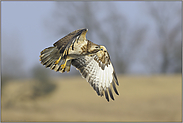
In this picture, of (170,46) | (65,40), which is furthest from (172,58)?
(65,40)

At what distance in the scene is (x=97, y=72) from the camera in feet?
11.4

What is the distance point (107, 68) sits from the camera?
347cm

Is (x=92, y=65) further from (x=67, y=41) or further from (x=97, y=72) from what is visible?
(x=67, y=41)

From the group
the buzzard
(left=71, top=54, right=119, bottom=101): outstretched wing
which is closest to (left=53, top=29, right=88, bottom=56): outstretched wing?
the buzzard

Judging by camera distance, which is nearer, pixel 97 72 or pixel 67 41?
pixel 67 41

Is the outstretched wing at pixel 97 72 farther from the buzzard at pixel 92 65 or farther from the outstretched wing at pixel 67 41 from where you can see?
the outstretched wing at pixel 67 41

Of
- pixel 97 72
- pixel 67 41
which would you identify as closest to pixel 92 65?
pixel 97 72

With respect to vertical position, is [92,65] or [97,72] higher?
[92,65]

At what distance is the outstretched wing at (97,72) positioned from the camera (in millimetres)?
3420

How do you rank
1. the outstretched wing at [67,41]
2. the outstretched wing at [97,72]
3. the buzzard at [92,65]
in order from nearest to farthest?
the outstretched wing at [67,41]
the buzzard at [92,65]
the outstretched wing at [97,72]

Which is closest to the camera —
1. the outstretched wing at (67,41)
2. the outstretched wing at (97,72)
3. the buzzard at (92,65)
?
the outstretched wing at (67,41)

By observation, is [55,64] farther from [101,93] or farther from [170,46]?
[170,46]

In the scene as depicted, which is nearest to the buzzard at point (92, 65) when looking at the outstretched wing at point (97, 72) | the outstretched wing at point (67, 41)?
the outstretched wing at point (97, 72)

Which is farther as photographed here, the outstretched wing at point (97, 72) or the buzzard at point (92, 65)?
the outstretched wing at point (97, 72)
